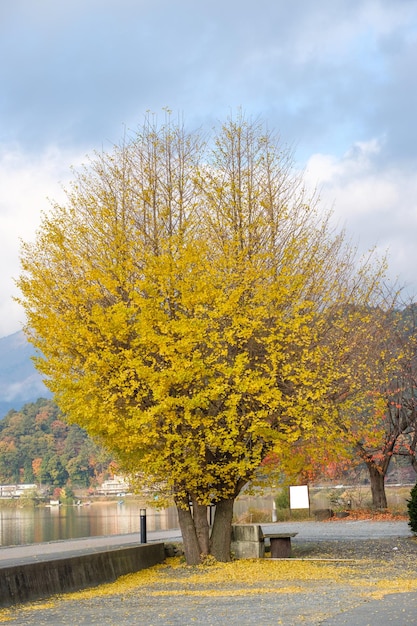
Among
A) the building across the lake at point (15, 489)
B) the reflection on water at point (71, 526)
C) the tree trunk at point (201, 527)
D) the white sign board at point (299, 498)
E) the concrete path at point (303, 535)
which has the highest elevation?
the building across the lake at point (15, 489)

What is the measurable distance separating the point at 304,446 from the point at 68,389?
5939 mm

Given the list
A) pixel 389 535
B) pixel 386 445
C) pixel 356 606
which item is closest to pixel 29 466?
pixel 386 445

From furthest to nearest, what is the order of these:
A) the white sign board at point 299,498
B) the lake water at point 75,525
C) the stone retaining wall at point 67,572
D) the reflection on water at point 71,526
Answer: the lake water at point 75,525 < the reflection on water at point 71,526 < the white sign board at point 299,498 < the stone retaining wall at point 67,572

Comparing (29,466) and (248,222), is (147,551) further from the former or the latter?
(29,466)

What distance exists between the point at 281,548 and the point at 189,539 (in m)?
2.18

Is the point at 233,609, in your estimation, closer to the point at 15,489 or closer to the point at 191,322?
the point at 191,322

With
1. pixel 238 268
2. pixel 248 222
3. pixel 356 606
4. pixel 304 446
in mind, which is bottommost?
pixel 356 606

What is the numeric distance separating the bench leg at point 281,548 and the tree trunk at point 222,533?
3.47 feet

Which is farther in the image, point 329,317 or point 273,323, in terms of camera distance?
point 329,317

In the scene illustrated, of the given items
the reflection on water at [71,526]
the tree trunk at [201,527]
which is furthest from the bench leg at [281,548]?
the reflection on water at [71,526]

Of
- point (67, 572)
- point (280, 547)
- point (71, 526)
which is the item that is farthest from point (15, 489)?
point (67, 572)

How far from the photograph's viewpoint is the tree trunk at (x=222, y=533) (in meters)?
Result: 19.7

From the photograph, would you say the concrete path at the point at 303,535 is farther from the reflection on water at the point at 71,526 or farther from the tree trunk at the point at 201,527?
the reflection on water at the point at 71,526

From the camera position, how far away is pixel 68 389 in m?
18.6
